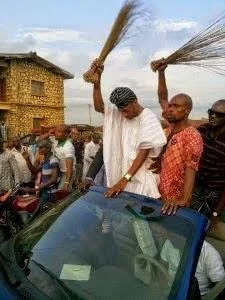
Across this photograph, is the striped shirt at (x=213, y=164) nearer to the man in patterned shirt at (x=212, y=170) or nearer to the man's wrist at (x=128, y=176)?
the man in patterned shirt at (x=212, y=170)

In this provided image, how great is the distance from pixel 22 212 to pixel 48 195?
2.66 feet

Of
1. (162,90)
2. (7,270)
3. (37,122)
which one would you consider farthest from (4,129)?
(7,270)

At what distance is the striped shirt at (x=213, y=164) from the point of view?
3686 millimetres

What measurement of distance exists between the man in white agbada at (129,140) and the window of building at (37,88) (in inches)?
1066

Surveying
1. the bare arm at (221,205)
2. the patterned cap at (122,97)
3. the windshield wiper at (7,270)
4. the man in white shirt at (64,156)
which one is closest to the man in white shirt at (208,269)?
the bare arm at (221,205)

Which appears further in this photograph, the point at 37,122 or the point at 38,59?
the point at 37,122

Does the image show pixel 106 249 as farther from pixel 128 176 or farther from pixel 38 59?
pixel 38 59

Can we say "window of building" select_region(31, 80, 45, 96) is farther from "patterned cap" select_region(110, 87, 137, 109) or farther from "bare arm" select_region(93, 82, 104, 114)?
"patterned cap" select_region(110, 87, 137, 109)

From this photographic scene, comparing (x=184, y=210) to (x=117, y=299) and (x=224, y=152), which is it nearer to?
(x=117, y=299)

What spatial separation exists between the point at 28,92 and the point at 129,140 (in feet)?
88.6

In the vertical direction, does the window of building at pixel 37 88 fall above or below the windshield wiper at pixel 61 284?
above

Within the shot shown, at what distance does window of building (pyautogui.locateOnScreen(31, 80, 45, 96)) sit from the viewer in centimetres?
3034

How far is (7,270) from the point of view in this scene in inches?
96.2

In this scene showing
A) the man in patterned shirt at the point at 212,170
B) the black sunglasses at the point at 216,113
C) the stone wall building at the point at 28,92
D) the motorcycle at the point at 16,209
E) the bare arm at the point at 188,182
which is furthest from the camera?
the stone wall building at the point at 28,92
